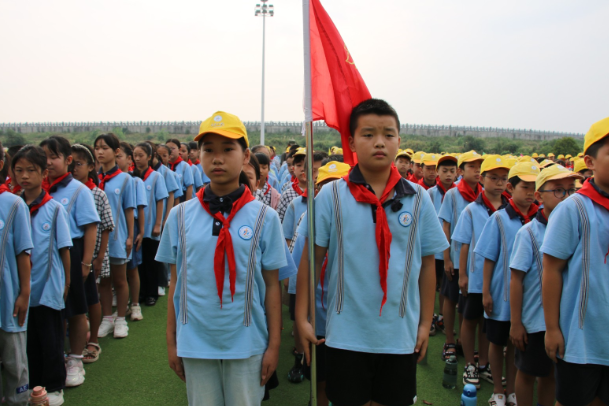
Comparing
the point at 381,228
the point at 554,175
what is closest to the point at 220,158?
the point at 381,228

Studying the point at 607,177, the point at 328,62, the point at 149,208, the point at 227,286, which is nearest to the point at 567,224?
the point at 607,177

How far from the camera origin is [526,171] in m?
3.29

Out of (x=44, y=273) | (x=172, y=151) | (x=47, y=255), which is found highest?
(x=172, y=151)

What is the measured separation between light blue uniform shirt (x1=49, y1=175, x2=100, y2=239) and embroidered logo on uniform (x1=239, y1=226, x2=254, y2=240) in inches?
80.3

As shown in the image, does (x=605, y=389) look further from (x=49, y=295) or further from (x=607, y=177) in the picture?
(x=49, y=295)

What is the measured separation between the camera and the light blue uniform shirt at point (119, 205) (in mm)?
4656

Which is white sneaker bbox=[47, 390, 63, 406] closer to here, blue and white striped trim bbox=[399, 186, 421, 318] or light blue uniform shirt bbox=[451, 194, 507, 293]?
blue and white striped trim bbox=[399, 186, 421, 318]

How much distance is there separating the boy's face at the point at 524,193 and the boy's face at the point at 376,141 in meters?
1.65

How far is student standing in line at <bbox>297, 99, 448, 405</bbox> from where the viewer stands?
6.71 ft

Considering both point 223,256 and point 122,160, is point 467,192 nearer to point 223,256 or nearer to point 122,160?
point 223,256

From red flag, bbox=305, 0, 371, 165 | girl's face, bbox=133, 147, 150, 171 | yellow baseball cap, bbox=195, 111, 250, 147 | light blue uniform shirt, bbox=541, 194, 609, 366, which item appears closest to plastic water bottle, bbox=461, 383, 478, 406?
light blue uniform shirt, bbox=541, 194, 609, 366

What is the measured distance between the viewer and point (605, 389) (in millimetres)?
2211

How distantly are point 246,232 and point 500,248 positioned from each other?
2105 mm

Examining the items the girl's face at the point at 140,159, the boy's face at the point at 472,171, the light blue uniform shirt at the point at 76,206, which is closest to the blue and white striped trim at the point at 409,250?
the boy's face at the point at 472,171
